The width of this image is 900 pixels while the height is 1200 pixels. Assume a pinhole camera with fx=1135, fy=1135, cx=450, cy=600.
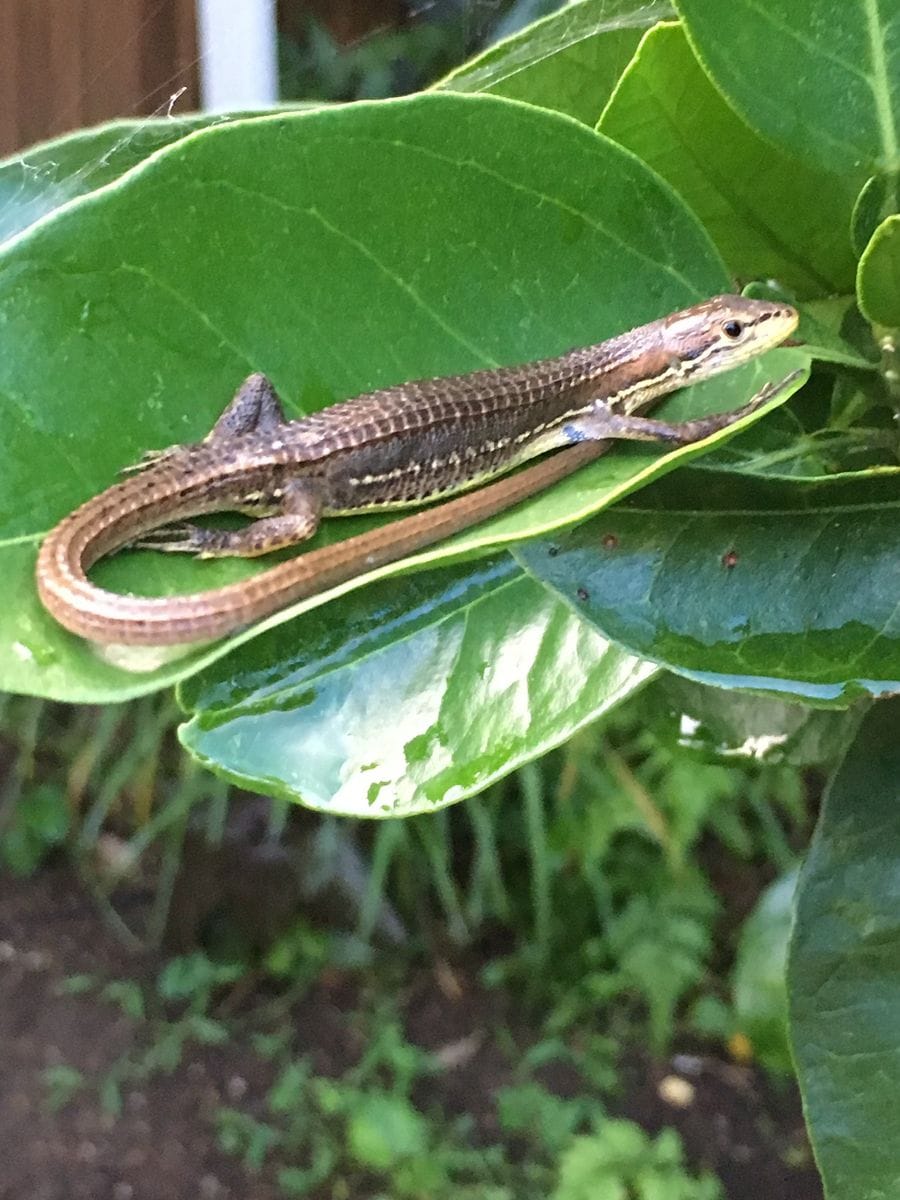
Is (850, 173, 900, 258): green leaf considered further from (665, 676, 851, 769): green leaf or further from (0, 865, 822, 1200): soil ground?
(0, 865, 822, 1200): soil ground

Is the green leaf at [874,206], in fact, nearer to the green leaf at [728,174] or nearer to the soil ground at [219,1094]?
the green leaf at [728,174]

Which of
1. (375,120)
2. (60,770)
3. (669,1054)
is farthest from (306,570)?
(60,770)

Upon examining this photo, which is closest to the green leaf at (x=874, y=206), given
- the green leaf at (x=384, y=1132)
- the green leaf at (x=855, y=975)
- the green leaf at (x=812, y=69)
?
the green leaf at (x=812, y=69)

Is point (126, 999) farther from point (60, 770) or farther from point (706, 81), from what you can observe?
point (706, 81)

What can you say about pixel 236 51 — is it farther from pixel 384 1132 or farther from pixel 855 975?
pixel 384 1132

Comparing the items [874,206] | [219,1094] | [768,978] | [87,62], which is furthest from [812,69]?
[219,1094]

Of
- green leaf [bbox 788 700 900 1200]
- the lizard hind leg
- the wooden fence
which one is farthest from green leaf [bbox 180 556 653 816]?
the wooden fence
